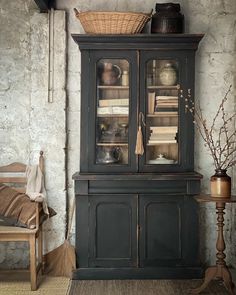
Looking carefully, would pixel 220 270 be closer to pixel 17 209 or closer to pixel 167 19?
pixel 17 209

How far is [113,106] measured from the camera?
443 cm

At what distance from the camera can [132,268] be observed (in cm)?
433

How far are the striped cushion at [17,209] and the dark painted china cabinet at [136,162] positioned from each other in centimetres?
43

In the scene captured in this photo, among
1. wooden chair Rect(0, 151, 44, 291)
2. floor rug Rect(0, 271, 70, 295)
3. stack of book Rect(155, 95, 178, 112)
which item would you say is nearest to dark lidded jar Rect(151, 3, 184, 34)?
stack of book Rect(155, 95, 178, 112)

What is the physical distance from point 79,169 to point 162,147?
2.73ft

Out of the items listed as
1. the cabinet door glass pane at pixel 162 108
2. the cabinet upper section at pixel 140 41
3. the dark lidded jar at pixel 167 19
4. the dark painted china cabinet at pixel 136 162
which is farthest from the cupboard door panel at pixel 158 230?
the dark lidded jar at pixel 167 19

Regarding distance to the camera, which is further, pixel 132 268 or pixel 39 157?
pixel 39 157

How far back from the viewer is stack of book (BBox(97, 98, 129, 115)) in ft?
14.5

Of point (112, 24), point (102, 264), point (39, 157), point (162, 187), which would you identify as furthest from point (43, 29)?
point (102, 264)

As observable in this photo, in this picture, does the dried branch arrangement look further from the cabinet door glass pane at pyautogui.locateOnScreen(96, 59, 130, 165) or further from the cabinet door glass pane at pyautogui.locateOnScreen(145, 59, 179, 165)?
the cabinet door glass pane at pyautogui.locateOnScreen(96, 59, 130, 165)

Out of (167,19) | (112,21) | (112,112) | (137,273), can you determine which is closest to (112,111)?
(112,112)

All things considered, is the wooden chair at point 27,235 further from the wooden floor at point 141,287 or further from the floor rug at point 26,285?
the wooden floor at point 141,287

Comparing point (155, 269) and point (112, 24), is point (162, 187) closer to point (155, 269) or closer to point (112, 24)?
point (155, 269)

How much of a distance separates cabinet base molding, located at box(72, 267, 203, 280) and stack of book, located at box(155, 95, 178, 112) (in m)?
1.47
